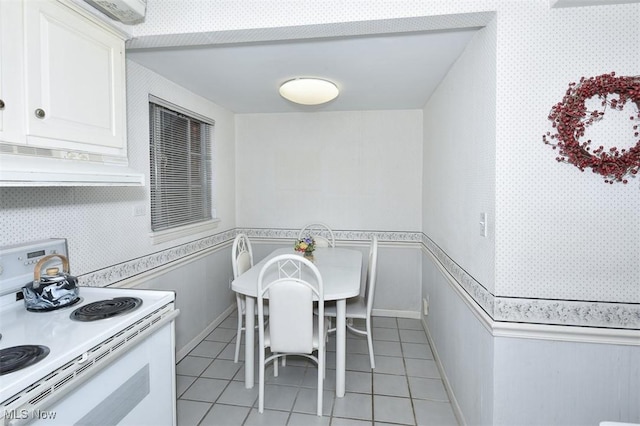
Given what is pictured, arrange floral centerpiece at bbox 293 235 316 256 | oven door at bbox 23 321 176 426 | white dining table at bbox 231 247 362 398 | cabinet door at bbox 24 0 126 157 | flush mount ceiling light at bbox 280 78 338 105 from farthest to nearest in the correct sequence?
1. floral centerpiece at bbox 293 235 316 256
2. flush mount ceiling light at bbox 280 78 338 105
3. white dining table at bbox 231 247 362 398
4. cabinet door at bbox 24 0 126 157
5. oven door at bbox 23 321 176 426

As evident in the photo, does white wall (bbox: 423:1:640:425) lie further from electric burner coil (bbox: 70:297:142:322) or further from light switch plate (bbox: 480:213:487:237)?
electric burner coil (bbox: 70:297:142:322)

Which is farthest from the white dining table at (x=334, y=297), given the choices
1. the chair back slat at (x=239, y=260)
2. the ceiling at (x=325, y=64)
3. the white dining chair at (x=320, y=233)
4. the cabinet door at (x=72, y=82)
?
the ceiling at (x=325, y=64)

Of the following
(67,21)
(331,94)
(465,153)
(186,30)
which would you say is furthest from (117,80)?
(465,153)

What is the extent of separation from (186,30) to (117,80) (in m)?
0.43

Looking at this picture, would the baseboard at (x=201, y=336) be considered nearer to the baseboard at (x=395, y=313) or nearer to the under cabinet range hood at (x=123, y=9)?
the baseboard at (x=395, y=313)

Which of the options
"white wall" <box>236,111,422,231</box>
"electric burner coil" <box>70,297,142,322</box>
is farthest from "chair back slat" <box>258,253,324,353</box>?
"white wall" <box>236,111,422,231</box>

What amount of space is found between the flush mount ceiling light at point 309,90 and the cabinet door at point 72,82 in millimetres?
1115

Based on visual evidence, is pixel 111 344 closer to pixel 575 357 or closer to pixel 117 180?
pixel 117 180

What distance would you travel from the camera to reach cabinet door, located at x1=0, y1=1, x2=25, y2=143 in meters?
1.10

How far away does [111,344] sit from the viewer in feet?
3.89

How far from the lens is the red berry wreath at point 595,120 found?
4.44ft

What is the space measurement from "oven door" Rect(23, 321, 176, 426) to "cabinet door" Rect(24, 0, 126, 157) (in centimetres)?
89

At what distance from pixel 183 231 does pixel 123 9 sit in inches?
67.1

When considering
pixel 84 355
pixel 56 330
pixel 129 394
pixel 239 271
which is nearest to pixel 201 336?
pixel 239 271
